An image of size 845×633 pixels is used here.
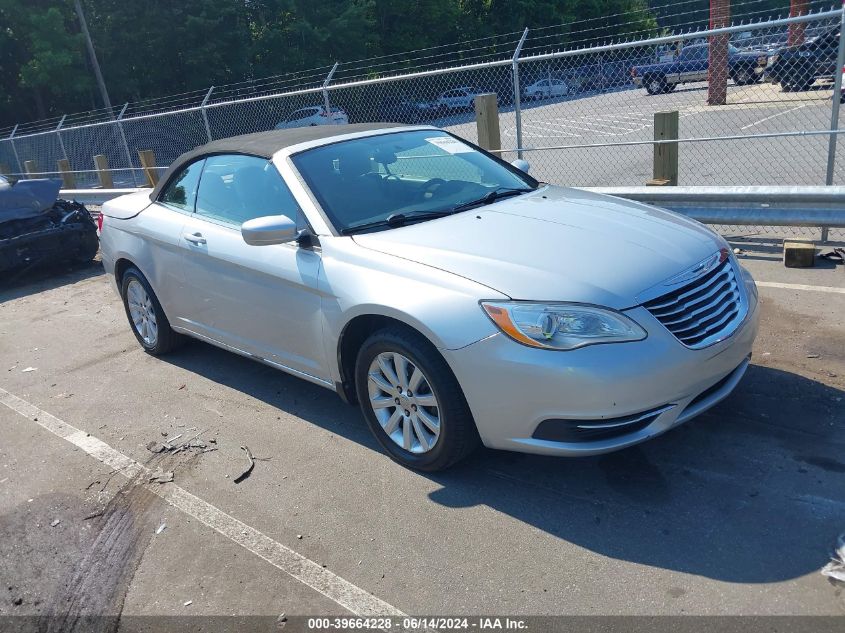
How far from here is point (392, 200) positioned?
13.9ft

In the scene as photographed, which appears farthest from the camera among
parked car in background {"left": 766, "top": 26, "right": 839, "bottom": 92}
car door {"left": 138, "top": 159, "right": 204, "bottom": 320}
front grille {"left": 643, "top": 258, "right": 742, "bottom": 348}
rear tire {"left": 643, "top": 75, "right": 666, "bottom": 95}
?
rear tire {"left": 643, "top": 75, "right": 666, "bottom": 95}

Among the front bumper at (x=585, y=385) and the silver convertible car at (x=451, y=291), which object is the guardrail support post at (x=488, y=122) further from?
the front bumper at (x=585, y=385)

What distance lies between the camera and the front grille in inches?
127

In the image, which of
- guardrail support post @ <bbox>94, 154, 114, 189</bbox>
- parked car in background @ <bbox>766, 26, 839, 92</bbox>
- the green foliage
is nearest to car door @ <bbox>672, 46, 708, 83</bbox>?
parked car in background @ <bbox>766, 26, 839, 92</bbox>

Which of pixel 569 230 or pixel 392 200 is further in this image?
pixel 392 200

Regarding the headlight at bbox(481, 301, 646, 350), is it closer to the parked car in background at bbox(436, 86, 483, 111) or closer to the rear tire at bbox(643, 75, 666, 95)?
the rear tire at bbox(643, 75, 666, 95)

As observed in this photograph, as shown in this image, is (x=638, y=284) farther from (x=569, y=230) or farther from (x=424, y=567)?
(x=424, y=567)

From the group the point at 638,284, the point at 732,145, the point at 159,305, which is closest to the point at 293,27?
the point at 732,145

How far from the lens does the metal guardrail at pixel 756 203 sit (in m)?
6.04

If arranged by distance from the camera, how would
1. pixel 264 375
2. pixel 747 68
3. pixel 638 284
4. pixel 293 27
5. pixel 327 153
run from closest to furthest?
pixel 638 284 → pixel 327 153 → pixel 264 375 → pixel 747 68 → pixel 293 27

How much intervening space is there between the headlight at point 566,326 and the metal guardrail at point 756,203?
3853mm

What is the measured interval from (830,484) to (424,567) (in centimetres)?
180

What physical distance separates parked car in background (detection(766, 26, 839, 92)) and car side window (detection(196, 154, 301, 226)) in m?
7.61

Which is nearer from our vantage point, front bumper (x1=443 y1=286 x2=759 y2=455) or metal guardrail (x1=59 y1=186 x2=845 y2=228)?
front bumper (x1=443 y1=286 x2=759 y2=455)
